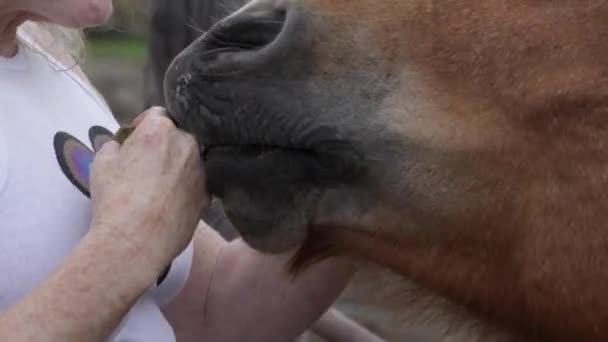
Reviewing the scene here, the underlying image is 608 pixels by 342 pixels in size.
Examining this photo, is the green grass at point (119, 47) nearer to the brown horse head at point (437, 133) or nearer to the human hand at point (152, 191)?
the human hand at point (152, 191)

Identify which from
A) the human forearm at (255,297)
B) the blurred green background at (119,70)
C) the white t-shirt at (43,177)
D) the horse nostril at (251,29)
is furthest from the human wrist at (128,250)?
the blurred green background at (119,70)

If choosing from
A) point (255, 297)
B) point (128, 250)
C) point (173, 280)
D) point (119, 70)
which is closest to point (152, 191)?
point (128, 250)

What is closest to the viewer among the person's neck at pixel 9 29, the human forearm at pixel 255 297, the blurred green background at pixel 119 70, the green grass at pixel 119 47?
the person's neck at pixel 9 29

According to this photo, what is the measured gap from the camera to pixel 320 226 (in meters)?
1.69

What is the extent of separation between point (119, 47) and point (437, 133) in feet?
30.9

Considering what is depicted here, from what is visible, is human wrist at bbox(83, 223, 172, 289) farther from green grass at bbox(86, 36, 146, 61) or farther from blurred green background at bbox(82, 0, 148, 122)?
green grass at bbox(86, 36, 146, 61)

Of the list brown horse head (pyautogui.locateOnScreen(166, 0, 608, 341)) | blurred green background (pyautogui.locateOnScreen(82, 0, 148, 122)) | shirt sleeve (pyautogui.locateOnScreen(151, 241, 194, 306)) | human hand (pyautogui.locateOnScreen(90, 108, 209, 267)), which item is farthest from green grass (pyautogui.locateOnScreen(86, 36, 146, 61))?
brown horse head (pyautogui.locateOnScreen(166, 0, 608, 341))

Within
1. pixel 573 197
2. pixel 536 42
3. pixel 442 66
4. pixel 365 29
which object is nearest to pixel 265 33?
pixel 365 29

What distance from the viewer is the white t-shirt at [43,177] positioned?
1800mm

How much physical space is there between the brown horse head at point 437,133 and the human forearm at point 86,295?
0.19 m

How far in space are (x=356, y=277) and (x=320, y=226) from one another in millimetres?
261

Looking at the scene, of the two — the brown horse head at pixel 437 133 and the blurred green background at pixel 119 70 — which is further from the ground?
the brown horse head at pixel 437 133

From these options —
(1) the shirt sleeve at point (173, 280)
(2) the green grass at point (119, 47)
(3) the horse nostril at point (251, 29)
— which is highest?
(3) the horse nostril at point (251, 29)

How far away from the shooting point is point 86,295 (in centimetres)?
167
